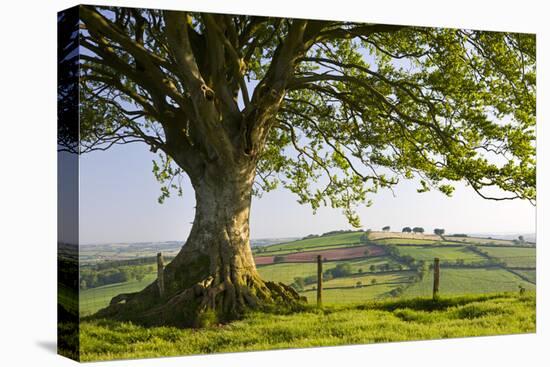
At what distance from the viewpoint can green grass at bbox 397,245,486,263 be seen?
1364 cm

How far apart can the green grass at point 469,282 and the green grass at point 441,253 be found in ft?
0.56

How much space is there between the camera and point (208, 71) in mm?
12836

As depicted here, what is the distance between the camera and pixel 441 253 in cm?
1390

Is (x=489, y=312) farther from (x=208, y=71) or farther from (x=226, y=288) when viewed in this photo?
(x=208, y=71)

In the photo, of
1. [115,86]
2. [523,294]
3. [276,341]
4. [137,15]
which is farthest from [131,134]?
[523,294]

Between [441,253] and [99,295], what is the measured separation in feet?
16.3

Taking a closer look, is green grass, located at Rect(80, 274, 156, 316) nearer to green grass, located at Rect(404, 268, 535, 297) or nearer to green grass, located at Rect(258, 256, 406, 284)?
green grass, located at Rect(258, 256, 406, 284)

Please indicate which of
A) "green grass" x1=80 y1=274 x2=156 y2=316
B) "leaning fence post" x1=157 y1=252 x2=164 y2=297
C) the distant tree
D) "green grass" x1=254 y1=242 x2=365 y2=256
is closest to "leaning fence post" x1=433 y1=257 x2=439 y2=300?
"green grass" x1=254 y1=242 x2=365 y2=256

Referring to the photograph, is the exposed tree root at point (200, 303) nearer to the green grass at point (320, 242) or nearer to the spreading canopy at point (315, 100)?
the green grass at point (320, 242)

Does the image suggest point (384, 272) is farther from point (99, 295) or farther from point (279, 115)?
point (99, 295)

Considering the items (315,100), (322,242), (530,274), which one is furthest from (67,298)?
(530,274)

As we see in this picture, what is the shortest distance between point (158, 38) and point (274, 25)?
172 centimetres

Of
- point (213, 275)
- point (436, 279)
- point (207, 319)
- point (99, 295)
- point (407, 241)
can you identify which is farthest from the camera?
point (436, 279)

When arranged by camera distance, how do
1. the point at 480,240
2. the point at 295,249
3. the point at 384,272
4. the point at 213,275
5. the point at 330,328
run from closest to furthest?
the point at 213,275, the point at 330,328, the point at 295,249, the point at 384,272, the point at 480,240
